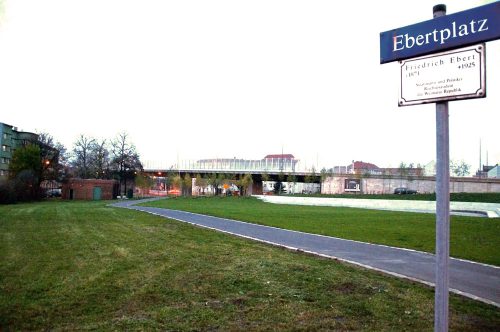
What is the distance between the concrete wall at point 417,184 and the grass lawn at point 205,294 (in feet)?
179

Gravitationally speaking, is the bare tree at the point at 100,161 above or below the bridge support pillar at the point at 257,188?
above

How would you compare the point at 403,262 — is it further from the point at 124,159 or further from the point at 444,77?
the point at 124,159

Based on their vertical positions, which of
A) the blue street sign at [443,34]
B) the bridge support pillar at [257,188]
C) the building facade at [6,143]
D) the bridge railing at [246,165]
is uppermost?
the building facade at [6,143]

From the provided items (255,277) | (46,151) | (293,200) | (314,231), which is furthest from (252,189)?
(255,277)

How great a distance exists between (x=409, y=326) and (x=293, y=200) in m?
49.1

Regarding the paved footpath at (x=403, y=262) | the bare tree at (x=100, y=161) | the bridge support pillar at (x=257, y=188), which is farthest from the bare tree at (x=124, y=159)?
the paved footpath at (x=403, y=262)

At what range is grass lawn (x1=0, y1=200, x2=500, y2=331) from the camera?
536 cm

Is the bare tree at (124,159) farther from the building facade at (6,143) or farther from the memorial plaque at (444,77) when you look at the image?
the memorial plaque at (444,77)

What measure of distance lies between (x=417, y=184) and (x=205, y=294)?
6323 centimetres

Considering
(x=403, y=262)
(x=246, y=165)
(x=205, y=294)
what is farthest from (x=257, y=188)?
(x=205, y=294)

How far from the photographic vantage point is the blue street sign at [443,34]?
135 inches

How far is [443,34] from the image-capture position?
12.0 feet

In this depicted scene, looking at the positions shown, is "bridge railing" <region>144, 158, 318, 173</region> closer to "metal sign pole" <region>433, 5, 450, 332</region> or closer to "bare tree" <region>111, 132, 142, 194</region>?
"bare tree" <region>111, 132, 142, 194</region>

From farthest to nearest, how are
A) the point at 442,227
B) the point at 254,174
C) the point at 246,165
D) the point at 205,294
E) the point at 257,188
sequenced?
the point at 257,188, the point at 254,174, the point at 246,165, the point at 205,294, the point at 442,227
